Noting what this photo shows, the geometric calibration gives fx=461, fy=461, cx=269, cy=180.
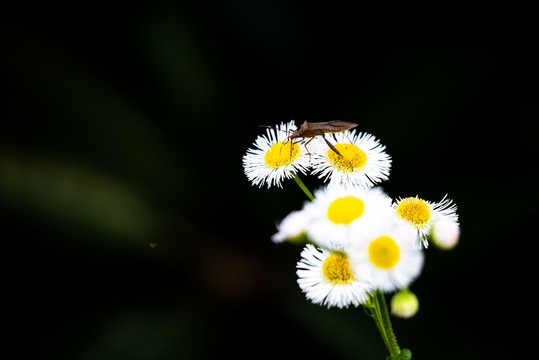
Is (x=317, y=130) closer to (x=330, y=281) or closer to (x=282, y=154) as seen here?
(x=282, y=154)

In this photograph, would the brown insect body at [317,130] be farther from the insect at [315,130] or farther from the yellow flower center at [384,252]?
the yellow flower center at [384,252]

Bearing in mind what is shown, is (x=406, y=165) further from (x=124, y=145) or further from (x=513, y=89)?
(x=124, y=145)

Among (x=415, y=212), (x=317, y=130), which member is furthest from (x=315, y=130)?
(x=415, y=212)

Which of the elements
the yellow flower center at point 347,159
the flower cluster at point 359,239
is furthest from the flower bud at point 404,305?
the yellow flower center at point 347,159

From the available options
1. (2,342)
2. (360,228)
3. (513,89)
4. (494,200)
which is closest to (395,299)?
(360,228)

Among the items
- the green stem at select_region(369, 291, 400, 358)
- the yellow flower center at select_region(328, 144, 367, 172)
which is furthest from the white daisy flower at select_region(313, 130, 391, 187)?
the green stem at select_region(369, 291, 400, 358)

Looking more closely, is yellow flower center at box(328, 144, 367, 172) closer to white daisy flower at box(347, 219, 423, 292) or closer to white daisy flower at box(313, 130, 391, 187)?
white daisy flower at box(313, 130, 391, 187)
